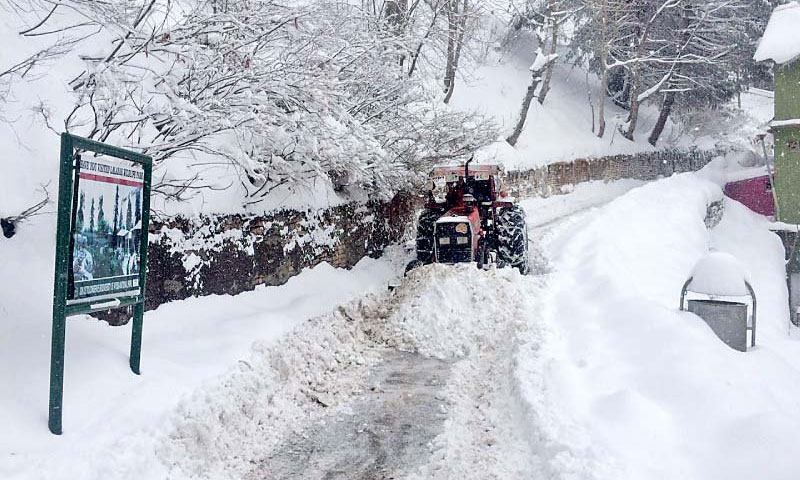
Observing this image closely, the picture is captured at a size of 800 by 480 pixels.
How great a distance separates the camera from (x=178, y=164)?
25.0 feet

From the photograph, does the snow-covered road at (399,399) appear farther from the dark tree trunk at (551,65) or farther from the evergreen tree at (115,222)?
the dark tree trunk at (551,65)

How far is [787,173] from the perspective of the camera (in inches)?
804

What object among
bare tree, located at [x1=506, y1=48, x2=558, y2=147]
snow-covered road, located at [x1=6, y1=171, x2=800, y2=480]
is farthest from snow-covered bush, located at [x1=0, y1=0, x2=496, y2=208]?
bare tree, located at [x1=506, y1=48, x2=558, y2=147]

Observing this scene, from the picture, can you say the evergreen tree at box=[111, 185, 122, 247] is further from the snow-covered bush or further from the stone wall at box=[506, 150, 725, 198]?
the stone wall at box=[506, 150, 725, 198]

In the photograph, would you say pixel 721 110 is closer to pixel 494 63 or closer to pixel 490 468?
pixel 494 63

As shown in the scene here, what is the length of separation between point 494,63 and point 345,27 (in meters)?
24.5

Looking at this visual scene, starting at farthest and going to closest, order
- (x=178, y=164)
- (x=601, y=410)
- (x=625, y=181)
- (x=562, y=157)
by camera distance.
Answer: (x=625, y=181), (x=562, y=157), (x=178, y=164), (x=601, y=410)

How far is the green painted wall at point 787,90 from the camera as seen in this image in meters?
19.6

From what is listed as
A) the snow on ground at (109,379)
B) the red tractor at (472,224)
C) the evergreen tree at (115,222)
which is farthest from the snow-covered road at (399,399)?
the evergreen tree at (115,222)

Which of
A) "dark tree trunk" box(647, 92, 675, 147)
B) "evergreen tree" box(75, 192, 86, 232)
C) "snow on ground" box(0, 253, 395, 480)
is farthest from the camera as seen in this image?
"dark tree trunk" box(647, 92, 675, 147)

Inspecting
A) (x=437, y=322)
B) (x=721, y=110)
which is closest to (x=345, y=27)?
(x=437, y=322)

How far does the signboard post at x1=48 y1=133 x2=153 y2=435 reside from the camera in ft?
14.0

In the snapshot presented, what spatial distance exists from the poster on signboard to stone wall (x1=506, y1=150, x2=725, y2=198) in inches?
675

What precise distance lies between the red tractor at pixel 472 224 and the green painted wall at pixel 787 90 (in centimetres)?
1302
